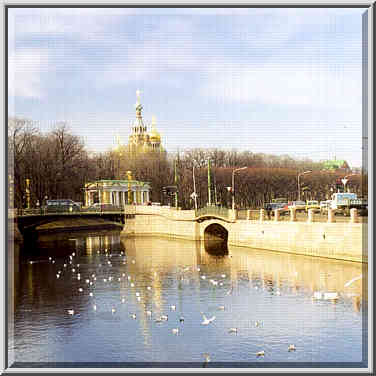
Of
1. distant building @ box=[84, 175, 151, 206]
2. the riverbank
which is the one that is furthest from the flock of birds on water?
distant building @ box=[84, 175, 151, 206]

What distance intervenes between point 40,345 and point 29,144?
3841 cm

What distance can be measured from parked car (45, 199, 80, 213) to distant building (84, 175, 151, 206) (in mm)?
6093

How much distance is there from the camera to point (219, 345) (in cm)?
2006

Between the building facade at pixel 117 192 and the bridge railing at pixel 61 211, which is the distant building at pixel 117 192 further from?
the bridge railing at pixel 61 211

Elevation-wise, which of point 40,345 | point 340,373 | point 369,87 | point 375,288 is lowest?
point 40,345

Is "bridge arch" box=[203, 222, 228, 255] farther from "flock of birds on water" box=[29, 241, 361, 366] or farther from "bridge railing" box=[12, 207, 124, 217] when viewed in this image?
"bridge railing" box=[12, 207, 124, 217]

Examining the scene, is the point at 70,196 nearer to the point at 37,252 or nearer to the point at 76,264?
the point at 37,252

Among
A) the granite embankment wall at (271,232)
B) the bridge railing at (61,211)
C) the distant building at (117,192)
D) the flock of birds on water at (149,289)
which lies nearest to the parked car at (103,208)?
the bridge railing at (61,211)

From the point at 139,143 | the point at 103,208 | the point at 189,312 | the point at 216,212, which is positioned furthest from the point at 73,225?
the point at 189,312

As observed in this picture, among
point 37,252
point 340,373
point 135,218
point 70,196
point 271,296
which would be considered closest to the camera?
point 340,373

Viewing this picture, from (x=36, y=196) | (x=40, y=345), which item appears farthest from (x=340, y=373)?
(x=36, y=196)

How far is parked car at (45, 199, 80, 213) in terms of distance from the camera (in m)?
61.9

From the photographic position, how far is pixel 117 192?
7306 cm

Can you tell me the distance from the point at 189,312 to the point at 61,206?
40829 millimetres
